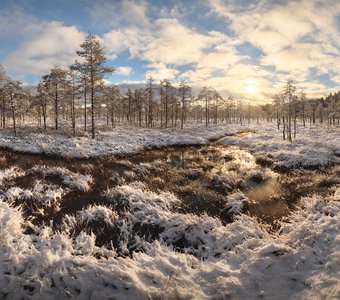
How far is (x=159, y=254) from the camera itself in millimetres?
6500

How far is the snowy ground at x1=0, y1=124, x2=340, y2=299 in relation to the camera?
5.00 meters

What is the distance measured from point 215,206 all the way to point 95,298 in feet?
22.6

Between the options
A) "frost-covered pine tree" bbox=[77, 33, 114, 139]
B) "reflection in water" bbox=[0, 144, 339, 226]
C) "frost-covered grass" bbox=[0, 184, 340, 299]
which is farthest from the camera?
"frost-covered pine tree" bbox=[77, 33, 114, 139]

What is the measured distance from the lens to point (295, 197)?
12133 millimetres

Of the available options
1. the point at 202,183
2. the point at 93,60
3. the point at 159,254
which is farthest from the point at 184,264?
the point at 93,60

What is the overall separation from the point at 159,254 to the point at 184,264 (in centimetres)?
83

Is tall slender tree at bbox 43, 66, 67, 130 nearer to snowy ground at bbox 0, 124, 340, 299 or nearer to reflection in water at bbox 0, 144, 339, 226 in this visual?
reflection in water at bbox 0, 144, 339, 226

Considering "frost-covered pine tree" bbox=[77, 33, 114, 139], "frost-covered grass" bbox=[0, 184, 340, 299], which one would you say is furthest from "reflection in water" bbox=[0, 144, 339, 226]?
"frost-covered pine tree" bbox=[77, 33, 114, 139]

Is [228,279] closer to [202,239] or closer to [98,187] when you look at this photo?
[202,239]

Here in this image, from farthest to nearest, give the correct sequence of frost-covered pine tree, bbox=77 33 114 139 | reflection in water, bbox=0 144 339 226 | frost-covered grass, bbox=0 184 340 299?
frost-covered pine tree, bbox=77 33 114 139
reflection in water, bbox=0 144 339 226
frost-covered grass, bbox=0 184 340 299

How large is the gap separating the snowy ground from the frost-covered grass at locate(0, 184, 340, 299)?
19 mm

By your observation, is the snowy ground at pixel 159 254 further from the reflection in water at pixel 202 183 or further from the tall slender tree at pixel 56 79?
the tall slender tree at pixel 56 79

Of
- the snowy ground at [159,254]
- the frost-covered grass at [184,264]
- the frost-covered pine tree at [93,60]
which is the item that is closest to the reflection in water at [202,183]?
the snowy ground at [159,254]

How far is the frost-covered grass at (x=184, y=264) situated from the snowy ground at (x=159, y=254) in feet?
0.06
